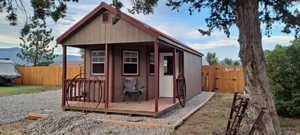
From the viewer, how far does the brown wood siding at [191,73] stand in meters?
9.09

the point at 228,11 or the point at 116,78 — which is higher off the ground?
the point at 228,11

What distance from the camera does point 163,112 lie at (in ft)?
20.0

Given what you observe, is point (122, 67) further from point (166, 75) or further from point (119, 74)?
point (166, 75)

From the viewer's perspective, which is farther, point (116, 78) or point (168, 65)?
point (168, 65)

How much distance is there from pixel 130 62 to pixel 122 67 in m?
0.36

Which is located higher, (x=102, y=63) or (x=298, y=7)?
(x=298, y=7)

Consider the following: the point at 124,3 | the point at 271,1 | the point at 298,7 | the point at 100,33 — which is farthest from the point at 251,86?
the point at 100,33

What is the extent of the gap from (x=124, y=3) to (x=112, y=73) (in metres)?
2.96

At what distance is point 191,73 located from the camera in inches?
390

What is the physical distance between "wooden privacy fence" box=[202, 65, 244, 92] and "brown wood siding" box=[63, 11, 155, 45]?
8.72 metres

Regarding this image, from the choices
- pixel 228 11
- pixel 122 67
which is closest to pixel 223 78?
pixel 122 67

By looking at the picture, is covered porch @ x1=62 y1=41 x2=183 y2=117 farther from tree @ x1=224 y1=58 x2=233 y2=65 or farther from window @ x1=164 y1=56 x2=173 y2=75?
tree @ x1=224 y1=58 x2=233 y2=65

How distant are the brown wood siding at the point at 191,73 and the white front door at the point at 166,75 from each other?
715 millimetres

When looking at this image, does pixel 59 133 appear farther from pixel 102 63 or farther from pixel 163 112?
pixel 102 63
